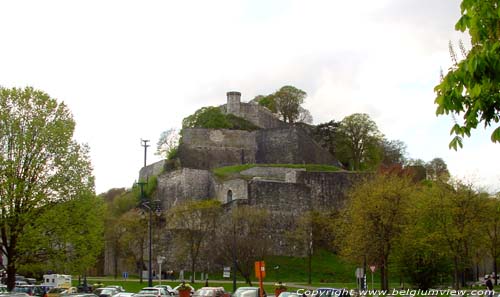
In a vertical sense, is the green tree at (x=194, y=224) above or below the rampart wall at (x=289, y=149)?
below

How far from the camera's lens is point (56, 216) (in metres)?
34.3

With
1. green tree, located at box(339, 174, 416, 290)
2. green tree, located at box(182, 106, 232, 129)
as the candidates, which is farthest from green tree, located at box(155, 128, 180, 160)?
green tree, located at box(339, 174, 416, 290)

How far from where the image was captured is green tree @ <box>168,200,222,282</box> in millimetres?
70938

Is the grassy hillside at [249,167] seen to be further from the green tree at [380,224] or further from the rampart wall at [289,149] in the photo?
the green tree at [380,224]

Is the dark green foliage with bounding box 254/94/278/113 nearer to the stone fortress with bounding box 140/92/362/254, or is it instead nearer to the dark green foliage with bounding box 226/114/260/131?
the stone fortress with bounding box 140/92/362/254

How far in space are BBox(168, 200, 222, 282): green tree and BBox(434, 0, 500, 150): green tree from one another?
62.3 metres

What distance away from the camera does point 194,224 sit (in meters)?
72.1

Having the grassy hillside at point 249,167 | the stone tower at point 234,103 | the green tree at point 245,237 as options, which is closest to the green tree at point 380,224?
the green tree at point 245,237

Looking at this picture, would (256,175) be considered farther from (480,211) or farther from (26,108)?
(26,108)

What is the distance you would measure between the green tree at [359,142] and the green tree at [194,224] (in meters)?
34.4

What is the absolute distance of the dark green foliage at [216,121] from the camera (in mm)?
101375

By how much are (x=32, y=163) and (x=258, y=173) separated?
55.0 metres

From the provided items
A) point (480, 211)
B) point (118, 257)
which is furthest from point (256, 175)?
point (480, 211)

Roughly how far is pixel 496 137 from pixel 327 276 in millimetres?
60607
